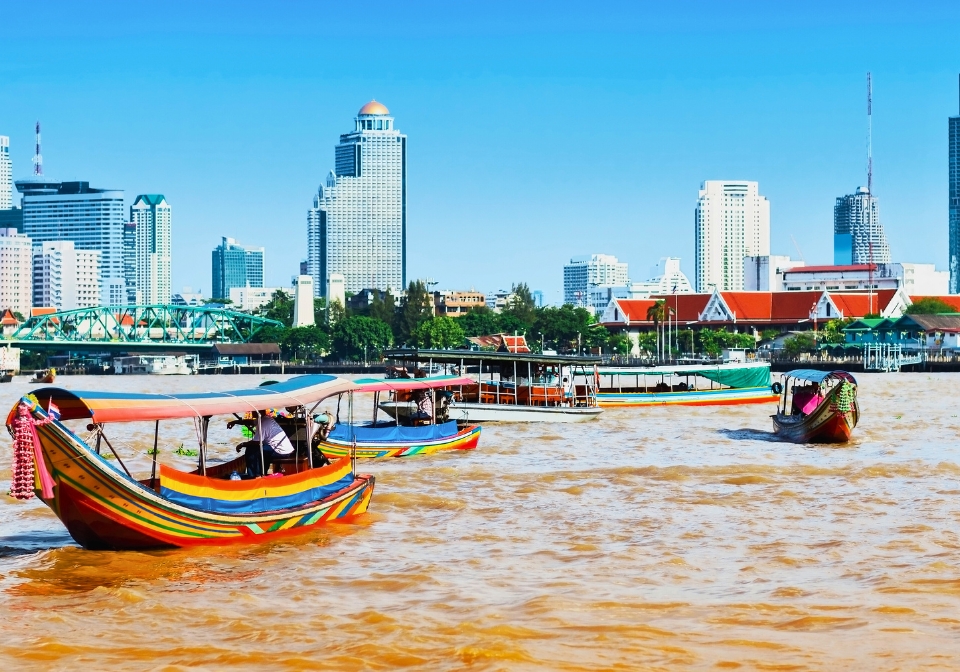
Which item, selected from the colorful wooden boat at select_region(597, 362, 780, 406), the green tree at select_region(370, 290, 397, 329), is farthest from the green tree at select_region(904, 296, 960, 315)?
the colorful wooden boat at select_region(597, 362, 780, 406)

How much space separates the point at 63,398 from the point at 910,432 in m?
25.8

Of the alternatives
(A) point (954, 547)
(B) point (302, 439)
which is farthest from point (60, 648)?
(A) point (954, 547)

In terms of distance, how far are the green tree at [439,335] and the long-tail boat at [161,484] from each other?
116 meters

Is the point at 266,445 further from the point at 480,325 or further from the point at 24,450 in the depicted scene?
the point at 480,325

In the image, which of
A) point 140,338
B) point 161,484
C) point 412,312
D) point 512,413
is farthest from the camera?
point 140,338

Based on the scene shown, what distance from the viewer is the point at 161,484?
1538 centimetres

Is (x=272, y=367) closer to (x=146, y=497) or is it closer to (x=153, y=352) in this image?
(x=153, y=352)

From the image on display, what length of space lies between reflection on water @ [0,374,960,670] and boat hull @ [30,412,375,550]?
229 mm

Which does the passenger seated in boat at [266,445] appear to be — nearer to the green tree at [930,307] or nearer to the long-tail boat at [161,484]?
the long-tail boat at [161,484]

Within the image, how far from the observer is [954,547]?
53.4ft

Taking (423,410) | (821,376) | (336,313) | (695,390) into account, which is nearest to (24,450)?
(423,410)

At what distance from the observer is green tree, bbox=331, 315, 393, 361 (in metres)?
141

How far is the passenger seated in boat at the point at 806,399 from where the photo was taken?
32.0 meters

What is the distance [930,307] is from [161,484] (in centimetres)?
12608
